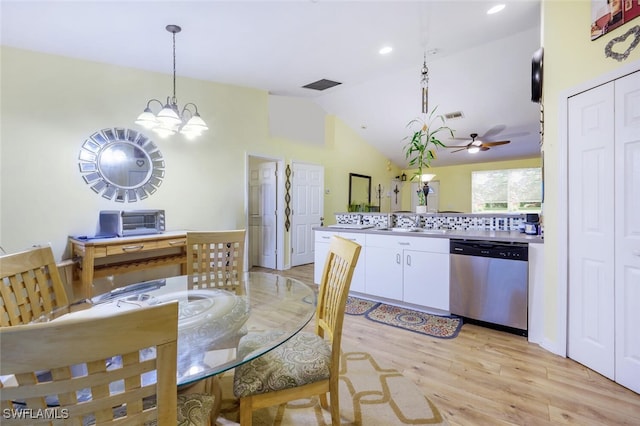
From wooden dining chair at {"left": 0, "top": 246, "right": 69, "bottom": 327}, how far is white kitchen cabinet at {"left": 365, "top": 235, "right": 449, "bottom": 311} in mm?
2754

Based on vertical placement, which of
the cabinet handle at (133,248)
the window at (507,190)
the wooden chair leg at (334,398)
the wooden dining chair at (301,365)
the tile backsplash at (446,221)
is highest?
the window at (507,190)

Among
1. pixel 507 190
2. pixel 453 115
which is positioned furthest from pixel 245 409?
pixel 507 190

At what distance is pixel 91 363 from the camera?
2.03 ft

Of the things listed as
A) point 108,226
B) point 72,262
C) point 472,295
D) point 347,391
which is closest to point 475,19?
point 472,295

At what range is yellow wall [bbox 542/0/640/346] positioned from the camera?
2154 mm

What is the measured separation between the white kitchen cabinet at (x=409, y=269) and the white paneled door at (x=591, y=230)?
986 mm

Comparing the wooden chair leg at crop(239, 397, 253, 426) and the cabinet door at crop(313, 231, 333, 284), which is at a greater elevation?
the cabinet door at crop(313, 231, 333, 284)

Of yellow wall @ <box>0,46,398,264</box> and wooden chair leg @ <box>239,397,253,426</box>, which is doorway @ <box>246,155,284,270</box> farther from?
wooden chair leg @ <box>239,397,253,426</box>

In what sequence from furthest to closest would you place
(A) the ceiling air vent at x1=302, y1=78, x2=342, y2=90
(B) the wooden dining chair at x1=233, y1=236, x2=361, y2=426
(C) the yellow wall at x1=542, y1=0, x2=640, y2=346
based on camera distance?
(A) the ceiling air vent at x1=302, y1=78, x2=342, y2=90
(C) the yellow wall at x1=542, y1=0, x2=640, y2=346
(B) the wooden dining chair at x1=233, y1=236, x2=361, y2=426

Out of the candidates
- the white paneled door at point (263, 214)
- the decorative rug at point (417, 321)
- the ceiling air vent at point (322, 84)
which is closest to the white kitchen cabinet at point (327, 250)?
the decorative rug at point (417, 321)

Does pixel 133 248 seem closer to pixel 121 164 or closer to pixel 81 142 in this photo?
pixel 121 164

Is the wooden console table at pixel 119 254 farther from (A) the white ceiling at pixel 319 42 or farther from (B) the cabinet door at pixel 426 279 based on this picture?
(B) the cabinet door at pixel 426 279

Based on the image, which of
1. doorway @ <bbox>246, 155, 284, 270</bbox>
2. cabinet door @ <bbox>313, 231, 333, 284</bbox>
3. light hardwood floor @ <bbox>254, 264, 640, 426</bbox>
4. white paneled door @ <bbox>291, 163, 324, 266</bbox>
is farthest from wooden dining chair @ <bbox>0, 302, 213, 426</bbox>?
white paneled door @ <bbox>291, 163, 324, 266</bbox>

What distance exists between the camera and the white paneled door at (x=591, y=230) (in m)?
2.00
